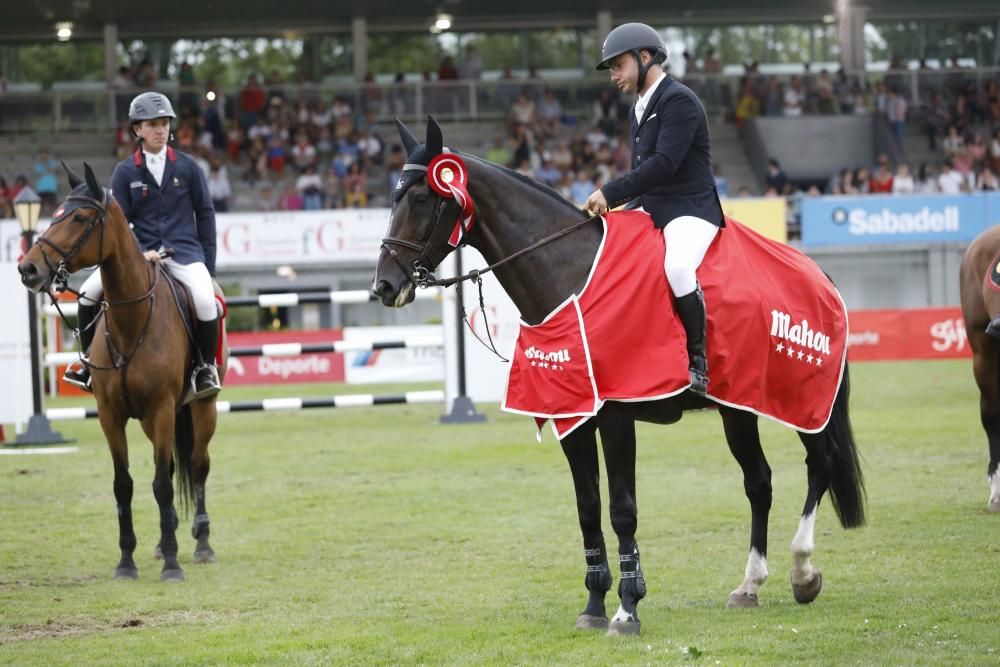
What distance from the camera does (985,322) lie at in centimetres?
971

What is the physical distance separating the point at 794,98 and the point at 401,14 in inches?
446

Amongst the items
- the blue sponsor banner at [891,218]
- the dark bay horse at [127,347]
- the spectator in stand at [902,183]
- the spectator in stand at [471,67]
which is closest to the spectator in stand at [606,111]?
the spectator in stand at [471,67]

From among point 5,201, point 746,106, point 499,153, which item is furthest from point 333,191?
point 746,106

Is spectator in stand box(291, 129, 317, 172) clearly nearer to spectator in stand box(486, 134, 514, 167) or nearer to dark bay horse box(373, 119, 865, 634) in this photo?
spectator in stand box(486, 134, 514, 167)

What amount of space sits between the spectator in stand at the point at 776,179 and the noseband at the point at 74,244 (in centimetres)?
2556

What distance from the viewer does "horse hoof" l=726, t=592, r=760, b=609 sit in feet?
21.6

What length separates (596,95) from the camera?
35.1 meters

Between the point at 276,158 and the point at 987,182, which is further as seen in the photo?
the point at 276,158

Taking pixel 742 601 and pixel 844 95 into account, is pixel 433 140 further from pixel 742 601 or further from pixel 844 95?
pixel 844 95

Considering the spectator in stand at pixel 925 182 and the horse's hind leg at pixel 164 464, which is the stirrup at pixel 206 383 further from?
the spectator in stand at pixel 925 182

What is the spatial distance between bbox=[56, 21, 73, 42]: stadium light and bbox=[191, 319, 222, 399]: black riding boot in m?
28.7

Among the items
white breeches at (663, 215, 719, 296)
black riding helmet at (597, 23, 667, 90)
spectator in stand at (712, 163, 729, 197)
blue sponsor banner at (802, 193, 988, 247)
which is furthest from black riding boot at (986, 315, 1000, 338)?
spectator in stand at (712, 163, 729, 197)

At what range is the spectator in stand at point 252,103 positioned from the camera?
110ft

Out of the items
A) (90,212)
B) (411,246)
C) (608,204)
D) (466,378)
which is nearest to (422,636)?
(411,246)
